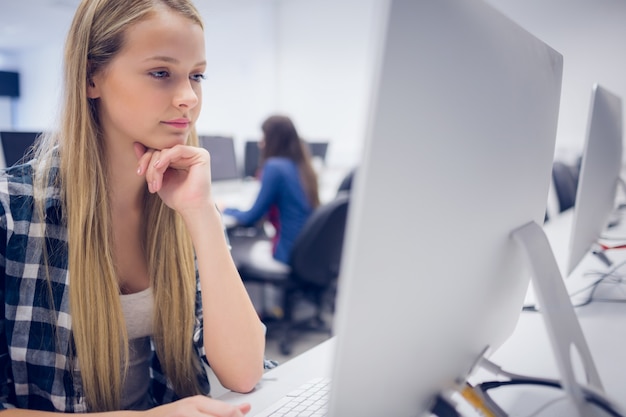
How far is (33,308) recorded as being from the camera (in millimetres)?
724

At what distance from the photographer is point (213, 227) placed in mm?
798

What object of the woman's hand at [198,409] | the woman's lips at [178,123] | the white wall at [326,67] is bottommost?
the woman's hand at [198,409]

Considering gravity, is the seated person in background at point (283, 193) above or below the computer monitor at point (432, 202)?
below

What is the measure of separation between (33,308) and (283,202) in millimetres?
1694

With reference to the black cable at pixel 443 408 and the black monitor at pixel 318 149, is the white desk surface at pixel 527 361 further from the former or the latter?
the black monitor at pixel 318 149

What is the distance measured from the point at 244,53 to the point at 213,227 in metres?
5.16

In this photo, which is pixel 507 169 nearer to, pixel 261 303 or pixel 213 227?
pixel 213 227

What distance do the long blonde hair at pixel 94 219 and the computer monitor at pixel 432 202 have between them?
520 mm

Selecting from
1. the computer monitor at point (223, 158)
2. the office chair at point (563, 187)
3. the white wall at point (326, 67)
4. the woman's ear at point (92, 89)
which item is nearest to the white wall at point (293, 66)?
the white wall at point (326, 67)

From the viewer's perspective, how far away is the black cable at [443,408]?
48cm

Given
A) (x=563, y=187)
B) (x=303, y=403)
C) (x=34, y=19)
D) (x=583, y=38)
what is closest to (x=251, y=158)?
(x=563, y=187)

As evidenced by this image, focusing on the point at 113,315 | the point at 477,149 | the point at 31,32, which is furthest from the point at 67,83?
the point at 31,32

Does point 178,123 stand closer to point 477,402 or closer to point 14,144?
point 477,402

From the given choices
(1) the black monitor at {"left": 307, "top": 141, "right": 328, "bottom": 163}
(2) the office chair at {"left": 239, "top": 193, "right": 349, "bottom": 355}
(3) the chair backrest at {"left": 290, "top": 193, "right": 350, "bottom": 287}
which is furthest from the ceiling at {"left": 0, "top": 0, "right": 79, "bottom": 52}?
(3) the chair backrest at {"left": 290, "top": 193, "right": 350, "bottom": 287}
